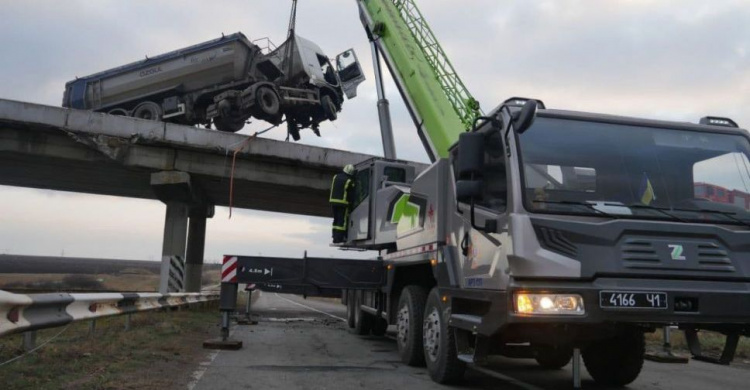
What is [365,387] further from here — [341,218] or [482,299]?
[341,218]

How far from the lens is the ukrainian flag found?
503cm

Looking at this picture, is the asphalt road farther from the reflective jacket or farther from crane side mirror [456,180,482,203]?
the reflective jacket

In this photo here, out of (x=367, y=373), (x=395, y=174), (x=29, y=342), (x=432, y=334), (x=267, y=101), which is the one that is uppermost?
(x=267, y=101)

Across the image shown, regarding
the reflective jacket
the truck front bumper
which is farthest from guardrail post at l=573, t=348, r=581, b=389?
the reflective jacket

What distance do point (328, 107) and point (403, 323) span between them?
1665 centimetres

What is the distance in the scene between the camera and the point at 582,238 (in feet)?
15.2

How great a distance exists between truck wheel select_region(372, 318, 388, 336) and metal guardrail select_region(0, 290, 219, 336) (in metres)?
4.47

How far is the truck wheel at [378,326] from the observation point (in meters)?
11.9

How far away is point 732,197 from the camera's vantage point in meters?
5.23

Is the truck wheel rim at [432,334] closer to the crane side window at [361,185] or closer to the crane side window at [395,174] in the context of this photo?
the crane side window at [395,174]

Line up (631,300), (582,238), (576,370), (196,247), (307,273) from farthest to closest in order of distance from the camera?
(196,247)
(307,273)
(576,370)
(582,238)
(631,300)

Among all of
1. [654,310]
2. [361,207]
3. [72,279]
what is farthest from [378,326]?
[72,279]

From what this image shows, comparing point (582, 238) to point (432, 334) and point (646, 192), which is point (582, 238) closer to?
point (646, 192)

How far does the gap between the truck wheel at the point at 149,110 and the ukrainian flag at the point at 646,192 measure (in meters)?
20.7
